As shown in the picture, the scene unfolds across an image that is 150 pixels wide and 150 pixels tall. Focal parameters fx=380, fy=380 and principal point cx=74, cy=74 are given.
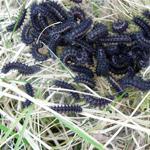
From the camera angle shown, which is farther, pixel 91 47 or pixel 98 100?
pixel 91 47

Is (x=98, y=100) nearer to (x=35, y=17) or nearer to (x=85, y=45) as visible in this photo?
(x=85, y=45)

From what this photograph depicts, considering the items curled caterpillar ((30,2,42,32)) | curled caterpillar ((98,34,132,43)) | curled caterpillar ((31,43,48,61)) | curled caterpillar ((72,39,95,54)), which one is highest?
curled caterpillar ((30,2,42,32))

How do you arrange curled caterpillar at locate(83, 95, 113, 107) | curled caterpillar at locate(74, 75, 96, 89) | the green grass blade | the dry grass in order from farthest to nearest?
curled caterpillar at locate(74, 75, 96, 89)
curled caterpillar at locate(83, 95, 113, 107)
the dry grass
the green grass blade

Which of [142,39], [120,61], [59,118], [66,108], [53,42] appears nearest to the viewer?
[59,118]

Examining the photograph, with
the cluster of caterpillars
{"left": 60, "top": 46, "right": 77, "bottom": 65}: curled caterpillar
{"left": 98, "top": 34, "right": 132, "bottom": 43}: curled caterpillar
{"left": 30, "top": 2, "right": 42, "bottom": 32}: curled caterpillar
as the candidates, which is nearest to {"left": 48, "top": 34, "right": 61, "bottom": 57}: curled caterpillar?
the cluster of caterpillars

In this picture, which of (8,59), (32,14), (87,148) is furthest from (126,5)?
(87,148)

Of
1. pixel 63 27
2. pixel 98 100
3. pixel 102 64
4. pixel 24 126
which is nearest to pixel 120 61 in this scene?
pixel 102 64

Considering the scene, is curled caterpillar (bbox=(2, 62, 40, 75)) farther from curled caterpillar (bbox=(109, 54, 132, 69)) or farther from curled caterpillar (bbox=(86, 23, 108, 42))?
curled caterpillar (bbox=(109, 54, 132, 69))
